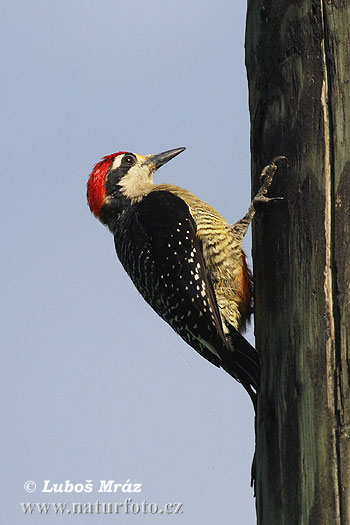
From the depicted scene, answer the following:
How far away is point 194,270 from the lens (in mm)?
4273

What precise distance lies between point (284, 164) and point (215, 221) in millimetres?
1511

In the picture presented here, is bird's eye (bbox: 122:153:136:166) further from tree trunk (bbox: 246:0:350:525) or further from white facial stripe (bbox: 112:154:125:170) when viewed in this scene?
tree trunk (bbox: 246:0:350:525)

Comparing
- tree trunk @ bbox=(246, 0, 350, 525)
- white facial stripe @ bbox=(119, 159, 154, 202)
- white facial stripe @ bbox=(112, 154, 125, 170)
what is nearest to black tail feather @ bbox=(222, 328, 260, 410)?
tree trunk @ bbox=(246, 0, 350, 525)

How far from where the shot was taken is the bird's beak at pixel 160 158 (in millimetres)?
5848

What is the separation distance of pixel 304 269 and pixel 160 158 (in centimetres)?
331

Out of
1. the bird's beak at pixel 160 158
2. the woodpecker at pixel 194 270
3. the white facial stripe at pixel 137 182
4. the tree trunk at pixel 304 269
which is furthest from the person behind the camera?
the bird's beak at pixel 160 158

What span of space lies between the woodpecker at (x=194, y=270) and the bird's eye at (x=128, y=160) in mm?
799

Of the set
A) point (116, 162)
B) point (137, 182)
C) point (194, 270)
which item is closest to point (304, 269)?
point (194, 270)

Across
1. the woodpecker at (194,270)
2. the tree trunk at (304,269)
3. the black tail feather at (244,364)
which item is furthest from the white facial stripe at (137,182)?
the tree trunk at (304,269)

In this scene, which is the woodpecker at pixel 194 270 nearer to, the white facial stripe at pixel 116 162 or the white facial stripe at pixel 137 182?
the white facial stripe at pixel 137 182

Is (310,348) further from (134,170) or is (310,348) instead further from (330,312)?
(134,170)

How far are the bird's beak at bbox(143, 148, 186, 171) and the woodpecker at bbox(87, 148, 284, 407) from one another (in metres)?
0.86

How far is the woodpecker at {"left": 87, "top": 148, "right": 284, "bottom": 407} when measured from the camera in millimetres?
4172

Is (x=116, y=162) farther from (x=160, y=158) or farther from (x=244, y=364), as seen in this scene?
(x=244, y=364)
